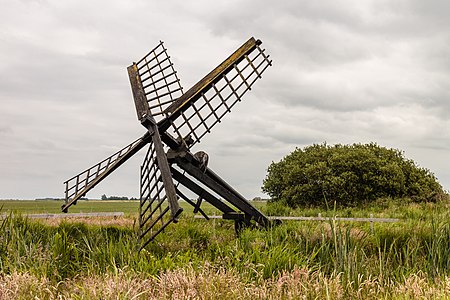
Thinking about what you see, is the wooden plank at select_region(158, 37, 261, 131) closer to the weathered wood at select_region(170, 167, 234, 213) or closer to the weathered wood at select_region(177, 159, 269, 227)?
the weathered wood at select_region(177, 159, 269, 227)

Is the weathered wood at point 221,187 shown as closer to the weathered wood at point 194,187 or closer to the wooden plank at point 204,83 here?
the weathered wood at point 194,187

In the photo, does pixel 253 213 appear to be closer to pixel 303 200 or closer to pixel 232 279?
pixel 232 279

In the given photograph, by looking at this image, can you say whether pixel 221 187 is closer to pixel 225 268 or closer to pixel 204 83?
pixel 204 83

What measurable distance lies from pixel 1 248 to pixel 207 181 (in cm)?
549

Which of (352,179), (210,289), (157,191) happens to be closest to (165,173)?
(157,191)

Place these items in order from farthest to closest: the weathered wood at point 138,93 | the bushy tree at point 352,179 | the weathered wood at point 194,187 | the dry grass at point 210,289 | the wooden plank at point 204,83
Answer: the bushy tree at point 352,179, the weathered wood at point 194,187, the weathered wood at point 138,93, the wooden plank at point 204,83, the dry grass at point 210,289

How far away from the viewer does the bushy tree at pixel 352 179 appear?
26391mm

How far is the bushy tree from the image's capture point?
86.6ft

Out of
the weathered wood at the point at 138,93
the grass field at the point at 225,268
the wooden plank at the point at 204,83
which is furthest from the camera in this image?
the weathered wood at the point at 138,93

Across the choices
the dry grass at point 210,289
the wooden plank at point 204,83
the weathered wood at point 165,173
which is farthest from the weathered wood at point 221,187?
the dry grass at point 210,289

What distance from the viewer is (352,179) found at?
26391 millimetres

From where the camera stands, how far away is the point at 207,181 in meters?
13.3

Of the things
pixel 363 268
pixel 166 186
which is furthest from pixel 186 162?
pixel 363 268

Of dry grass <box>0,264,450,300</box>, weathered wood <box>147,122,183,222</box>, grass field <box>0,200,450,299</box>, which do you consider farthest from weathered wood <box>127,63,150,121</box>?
dry grass <box>0,264,450,300</box>
